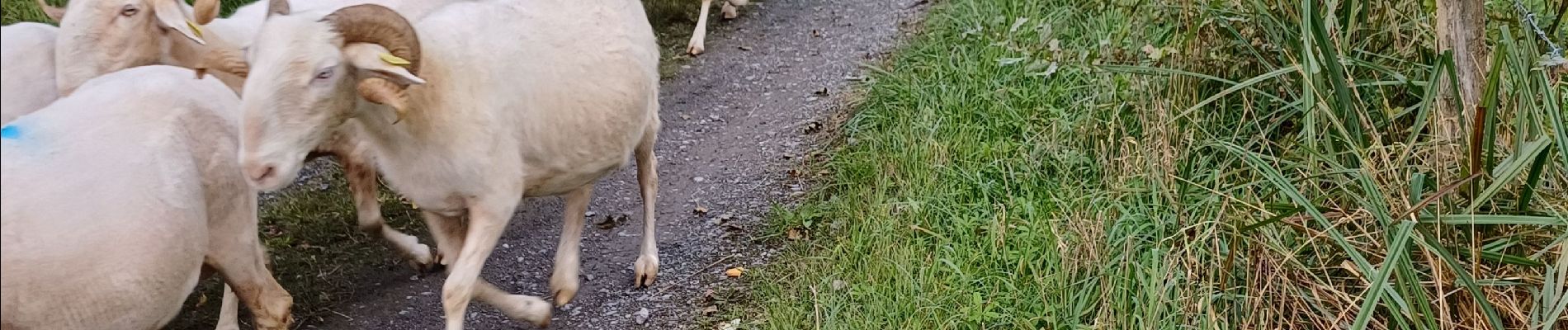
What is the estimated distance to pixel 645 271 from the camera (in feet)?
15.8

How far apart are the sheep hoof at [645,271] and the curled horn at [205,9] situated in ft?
5.91

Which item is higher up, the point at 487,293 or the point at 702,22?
the point at 487,293

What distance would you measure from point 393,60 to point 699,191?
9.31ft

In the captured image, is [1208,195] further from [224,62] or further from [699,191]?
[224,62]

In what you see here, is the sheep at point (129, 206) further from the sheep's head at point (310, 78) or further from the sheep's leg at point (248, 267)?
the sheep's head at point (310, 78)

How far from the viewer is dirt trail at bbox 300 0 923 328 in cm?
462

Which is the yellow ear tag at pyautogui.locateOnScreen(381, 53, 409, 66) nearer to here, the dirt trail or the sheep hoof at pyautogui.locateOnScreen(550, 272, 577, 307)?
the sheep hoof at pyautogui.locateOnScreen(550, 272, 577, 307)

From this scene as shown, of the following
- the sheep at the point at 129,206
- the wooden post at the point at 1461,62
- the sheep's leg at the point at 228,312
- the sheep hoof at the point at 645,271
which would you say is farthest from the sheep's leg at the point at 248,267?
the wooden post at the point at 1461,62

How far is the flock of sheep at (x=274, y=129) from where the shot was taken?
2.85 m

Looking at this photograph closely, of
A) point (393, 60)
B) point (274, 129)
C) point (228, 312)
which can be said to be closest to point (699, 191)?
point (228, 312)

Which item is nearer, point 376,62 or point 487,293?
point 376,62

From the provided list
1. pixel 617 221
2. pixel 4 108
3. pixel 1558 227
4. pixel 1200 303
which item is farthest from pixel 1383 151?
pixel 4 108

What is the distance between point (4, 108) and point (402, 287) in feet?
12.1

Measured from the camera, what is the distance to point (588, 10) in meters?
4.32
